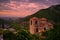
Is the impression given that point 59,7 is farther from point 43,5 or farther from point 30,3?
point 30,3

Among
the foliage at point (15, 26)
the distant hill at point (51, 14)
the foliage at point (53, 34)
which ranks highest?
the distant hill at point (51, 14)

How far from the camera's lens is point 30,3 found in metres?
3.46

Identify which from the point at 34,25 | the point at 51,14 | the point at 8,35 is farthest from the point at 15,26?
the point at 51,14

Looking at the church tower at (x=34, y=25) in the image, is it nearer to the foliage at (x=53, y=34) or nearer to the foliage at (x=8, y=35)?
the foliage at (x=53, y=34)

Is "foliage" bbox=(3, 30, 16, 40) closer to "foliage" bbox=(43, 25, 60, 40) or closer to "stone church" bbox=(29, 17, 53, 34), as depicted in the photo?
"stone church" bbox=(29, 17, 53, 34)

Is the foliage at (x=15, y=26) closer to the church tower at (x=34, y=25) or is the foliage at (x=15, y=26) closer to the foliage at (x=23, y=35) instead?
the foliage at (x=23, y=35)

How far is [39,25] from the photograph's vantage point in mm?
3359

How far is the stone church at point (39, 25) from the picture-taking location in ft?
11.0

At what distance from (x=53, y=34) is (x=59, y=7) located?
531mm

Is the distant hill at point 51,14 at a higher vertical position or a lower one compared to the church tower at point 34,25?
higher

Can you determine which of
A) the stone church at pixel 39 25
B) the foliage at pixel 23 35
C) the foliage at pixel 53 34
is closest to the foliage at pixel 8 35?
the foliage at pixel 23 35

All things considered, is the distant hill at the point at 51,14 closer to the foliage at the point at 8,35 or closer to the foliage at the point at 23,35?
the foliage at the point at 23,35

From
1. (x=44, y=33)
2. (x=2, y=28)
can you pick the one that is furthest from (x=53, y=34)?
(x=2, y=28)

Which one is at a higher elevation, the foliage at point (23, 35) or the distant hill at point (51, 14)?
the distant hill at point (51, 14)
